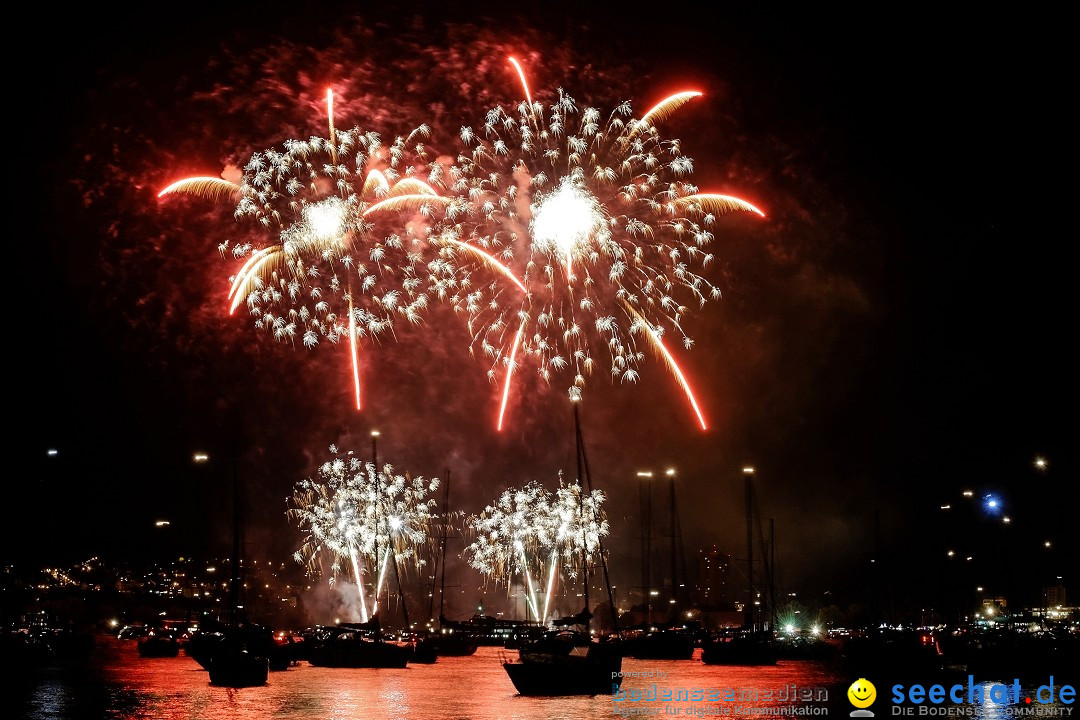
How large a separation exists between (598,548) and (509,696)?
19346 millimetres

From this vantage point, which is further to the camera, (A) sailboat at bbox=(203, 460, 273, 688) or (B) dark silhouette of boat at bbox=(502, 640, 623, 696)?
(A) sailboat at bbox=(203, 460, 273, 688)

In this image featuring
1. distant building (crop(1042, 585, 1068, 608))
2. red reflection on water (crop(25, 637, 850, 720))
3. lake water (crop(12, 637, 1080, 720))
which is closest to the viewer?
lake water (crop(12, 637, 1080, 720))

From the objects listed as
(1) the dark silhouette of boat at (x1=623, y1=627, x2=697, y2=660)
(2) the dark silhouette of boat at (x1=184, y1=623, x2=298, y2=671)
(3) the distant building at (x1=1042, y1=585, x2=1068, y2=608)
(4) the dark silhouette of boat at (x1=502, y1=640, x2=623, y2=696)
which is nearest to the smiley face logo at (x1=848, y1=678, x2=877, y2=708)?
(4) the dark silhouette of boat at (x1=502, y1=640, x2=623, y2=696)

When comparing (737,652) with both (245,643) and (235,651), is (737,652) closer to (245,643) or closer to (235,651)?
(245,643)

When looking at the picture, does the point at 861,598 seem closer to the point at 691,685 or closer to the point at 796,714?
the point at 691,685

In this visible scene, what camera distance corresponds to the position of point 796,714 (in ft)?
148

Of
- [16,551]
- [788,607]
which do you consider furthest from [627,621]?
[16,551]

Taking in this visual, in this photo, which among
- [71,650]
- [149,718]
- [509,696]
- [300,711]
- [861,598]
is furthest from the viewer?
[861,598]

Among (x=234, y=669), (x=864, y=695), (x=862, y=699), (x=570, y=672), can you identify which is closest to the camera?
(x=862, y=699)

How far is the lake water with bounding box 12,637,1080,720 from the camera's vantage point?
45.3 m

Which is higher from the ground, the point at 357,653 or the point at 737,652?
the point at 357,653

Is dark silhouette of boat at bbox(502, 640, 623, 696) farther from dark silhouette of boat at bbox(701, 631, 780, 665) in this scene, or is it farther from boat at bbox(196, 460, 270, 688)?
dark silhouette of boat at bbox(701, 631, 780, 665)

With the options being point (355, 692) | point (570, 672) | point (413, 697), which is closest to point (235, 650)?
point (355, 692)

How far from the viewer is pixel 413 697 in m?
54.6
